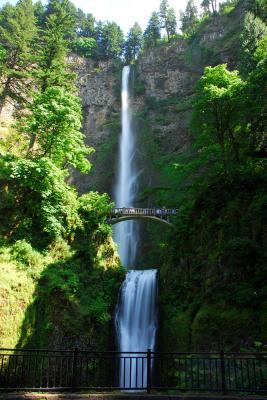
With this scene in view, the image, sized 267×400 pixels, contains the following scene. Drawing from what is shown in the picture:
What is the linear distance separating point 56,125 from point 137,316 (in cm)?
1328

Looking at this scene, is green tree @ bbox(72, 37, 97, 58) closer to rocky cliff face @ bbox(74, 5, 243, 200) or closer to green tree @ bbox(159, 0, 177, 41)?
rocky cliff face @ bbox(74, 5, 243, 200)

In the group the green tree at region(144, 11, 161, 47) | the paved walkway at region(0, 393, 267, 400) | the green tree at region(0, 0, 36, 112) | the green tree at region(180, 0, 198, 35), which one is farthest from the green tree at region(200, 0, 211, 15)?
the paved walkway at region(0, 393, 267, 400)

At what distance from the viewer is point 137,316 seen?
22781 millimetres

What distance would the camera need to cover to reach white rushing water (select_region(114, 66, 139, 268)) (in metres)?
42.7

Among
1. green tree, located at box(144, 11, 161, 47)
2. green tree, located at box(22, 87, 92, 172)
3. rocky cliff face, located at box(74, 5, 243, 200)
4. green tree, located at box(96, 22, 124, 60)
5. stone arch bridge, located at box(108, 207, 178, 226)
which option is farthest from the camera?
green tree, located at box(144, 11, 161, 47)

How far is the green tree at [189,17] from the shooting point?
7316 cm

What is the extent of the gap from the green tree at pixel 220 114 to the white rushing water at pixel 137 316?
30.7 ft

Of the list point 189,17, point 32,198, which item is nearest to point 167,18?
point 189,17

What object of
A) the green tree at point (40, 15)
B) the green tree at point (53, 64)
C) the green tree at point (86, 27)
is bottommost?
the green tree at point (53, 64)

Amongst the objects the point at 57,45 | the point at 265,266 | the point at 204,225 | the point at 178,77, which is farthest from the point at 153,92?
the point at 265,266

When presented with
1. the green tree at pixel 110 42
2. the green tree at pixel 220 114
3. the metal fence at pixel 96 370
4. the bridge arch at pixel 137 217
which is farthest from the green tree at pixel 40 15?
the metal fence at pixel 96 370

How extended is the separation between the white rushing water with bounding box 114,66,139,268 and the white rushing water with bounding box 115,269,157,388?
16.2 m

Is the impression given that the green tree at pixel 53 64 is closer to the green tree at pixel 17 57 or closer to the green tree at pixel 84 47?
the green tree at pixel 17 57

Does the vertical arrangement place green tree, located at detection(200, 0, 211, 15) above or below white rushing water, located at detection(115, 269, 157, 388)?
above
